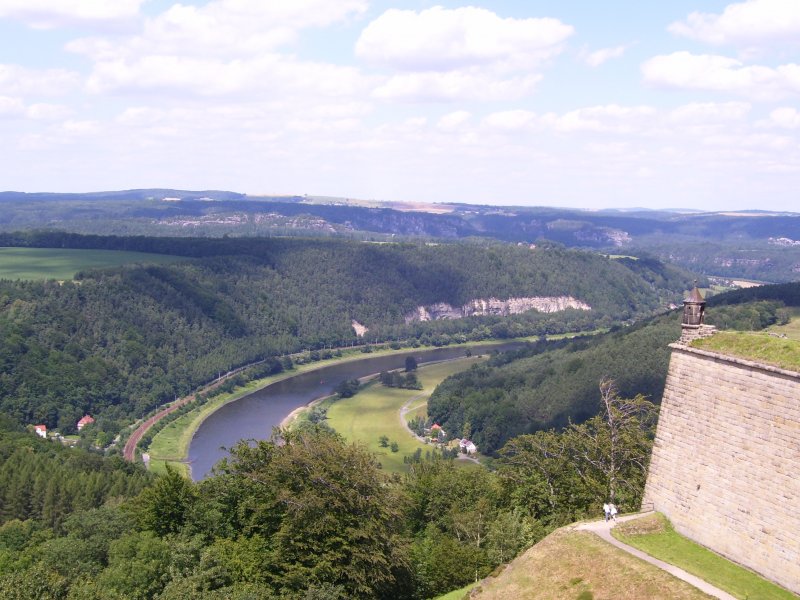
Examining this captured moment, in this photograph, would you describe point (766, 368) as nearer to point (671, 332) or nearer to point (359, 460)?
point (359, 460)

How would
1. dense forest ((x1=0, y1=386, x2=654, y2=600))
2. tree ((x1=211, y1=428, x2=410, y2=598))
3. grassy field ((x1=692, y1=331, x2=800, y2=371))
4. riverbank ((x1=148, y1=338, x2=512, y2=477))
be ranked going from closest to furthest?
1. grassy field ((x1=692, y1=331, x2=800, y2=371))
2. tree ((x1=211, y1=428, x2=410, y2=598))
3. dense forest ((x1=0, y1=386, x2=654, y2=600))
4. riverbank ((x1=148, y1=338, x2=512, y2=477))

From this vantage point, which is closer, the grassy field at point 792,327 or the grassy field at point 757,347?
the grassy field at point 757,347

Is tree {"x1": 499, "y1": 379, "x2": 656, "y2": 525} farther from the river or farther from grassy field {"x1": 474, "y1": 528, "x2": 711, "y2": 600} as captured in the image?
the river

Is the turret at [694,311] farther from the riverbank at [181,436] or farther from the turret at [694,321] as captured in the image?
the riverbank at [181,436]

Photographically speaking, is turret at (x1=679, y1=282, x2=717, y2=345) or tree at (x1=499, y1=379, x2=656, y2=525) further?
tree at (x1=499, y1=379, x2=656, y2=525)

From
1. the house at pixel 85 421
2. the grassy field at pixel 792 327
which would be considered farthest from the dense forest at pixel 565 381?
the house at pixel 85 421

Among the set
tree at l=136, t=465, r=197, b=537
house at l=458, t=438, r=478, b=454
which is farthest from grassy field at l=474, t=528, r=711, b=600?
house at l=458, t=438, r=478, b=454
